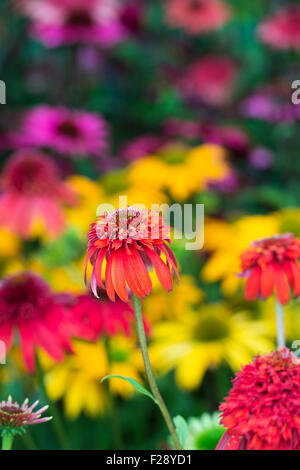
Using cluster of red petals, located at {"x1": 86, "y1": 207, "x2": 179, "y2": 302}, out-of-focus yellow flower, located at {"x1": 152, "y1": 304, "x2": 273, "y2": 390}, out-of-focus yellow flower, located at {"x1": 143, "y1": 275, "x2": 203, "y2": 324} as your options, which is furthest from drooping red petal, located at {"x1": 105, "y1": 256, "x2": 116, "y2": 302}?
out-of-focus yellow flower, located at {"x1": 143, "y1": 275, "x2": 203, "y2": 324}

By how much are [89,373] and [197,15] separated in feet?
3.39

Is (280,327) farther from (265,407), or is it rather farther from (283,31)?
(283,31)

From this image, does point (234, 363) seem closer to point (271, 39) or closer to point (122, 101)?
point (271, 39)

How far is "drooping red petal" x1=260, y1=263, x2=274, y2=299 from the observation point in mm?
447

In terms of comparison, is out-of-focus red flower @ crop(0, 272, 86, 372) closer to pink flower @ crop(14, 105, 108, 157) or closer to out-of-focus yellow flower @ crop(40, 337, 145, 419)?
out-of-focus yellow flower @ crop(40, 337, 145, 419)

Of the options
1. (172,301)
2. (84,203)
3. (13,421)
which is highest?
(84,203)

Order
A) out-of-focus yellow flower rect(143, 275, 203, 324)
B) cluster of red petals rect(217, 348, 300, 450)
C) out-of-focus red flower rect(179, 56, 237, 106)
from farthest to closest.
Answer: out-of-focus red flower rect(179, 56, 237, 106), out-of-focus yellow flower rect(143, 275, 203, 324), cluster of red petals rect(217, 348, 300, 450)

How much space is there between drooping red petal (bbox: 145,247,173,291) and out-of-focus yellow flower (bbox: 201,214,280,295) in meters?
0.35

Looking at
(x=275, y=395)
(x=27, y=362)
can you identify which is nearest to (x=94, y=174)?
(x=27, y=362)

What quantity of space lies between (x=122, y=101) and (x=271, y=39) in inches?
15.5

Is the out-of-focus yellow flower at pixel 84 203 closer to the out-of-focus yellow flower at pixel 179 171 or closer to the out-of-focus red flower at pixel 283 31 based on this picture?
the out-of-focus yellow flower at pixel 179 171

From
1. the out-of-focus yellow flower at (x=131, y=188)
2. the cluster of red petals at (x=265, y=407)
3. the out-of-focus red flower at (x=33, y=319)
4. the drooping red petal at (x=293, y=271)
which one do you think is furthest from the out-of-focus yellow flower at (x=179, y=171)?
the cluster of red petals at (x=265, y=407)

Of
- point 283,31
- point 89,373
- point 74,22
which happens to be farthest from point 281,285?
point 283,31

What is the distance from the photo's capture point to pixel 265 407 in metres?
0.33
